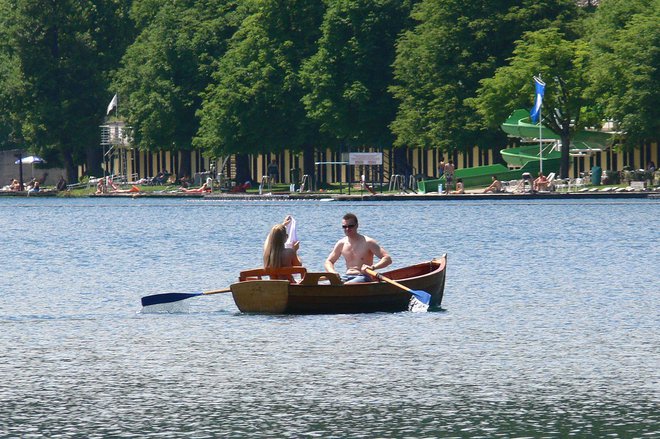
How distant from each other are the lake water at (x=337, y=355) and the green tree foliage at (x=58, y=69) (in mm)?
79606

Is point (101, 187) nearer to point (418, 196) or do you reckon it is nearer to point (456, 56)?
point (418, 196)

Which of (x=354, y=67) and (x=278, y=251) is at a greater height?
(x=354, y=67)

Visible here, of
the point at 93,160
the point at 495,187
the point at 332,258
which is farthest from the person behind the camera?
the point at 93,160

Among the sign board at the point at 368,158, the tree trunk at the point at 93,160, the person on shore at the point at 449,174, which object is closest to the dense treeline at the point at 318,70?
the person on shore at the point at 449,174

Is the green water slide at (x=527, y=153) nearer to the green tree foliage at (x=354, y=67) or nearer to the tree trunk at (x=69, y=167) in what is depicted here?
the green tree foliage at (x=354, y=67)

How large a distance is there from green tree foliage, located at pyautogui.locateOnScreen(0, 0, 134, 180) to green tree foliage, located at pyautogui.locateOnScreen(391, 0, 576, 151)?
39.8 metres

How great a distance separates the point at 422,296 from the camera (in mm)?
29484

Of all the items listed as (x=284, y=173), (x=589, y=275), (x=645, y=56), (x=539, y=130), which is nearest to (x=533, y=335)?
(x=589, y=275)

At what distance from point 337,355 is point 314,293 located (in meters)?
4.62

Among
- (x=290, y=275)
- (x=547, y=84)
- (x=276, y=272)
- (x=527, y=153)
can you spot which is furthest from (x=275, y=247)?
(x=527, y=153)

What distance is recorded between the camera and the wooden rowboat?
28.9 m

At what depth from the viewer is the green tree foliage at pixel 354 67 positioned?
326 feet

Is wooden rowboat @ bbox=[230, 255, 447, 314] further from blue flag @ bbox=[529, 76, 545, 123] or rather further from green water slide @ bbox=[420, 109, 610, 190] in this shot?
green water slide @ bbox=[420, 109, 610, 190]

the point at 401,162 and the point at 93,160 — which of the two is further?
the point at 93,160
